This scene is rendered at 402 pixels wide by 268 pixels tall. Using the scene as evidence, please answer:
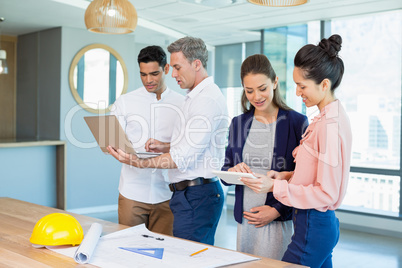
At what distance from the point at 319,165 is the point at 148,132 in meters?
1.42

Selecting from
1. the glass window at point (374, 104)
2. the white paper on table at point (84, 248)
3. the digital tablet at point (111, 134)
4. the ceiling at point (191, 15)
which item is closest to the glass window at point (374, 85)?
the glass window at point (374, 104)

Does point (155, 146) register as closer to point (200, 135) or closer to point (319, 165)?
point (200, 135)

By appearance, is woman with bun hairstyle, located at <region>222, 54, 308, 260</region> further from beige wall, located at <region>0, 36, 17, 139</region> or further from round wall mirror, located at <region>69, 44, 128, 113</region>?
beige wall, located at <region>0, 36, 17, 139</region>

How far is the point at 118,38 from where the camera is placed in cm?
681

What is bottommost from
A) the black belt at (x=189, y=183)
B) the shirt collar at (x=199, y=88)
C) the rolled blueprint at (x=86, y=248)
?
the rolled blueprint at (x=86, y=248)

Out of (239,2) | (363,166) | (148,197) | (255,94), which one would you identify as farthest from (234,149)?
(363,166)

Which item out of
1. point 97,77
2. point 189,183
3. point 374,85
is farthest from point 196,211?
point 97,77

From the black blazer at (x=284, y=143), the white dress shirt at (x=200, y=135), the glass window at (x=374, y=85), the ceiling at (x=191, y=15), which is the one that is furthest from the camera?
the glass window at (x=374, y=85)

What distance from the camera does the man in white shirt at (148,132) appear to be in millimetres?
2850

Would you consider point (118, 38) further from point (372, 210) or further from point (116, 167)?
point (372, 210)

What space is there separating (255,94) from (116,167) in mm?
5052

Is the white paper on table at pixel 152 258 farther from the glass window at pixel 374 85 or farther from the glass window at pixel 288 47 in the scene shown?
the glass window at pixel 288 47

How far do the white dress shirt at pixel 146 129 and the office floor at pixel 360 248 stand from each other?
2.07 m

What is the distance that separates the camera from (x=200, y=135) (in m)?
2.27
